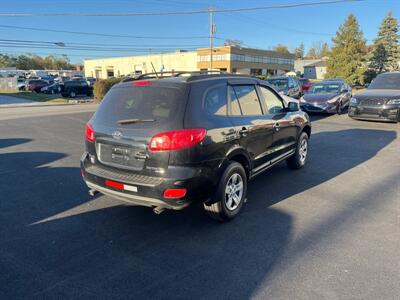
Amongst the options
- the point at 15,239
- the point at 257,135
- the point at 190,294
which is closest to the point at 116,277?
the point at 190,294

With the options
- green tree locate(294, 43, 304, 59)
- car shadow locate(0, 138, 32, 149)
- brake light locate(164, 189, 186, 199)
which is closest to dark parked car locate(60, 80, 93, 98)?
car shadow locate(0, 138, 32, 149)

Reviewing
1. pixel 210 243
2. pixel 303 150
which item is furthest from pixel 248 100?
pixel 303 150

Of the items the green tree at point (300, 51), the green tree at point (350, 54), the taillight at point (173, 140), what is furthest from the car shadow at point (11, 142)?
the green tree at point (300, 51)

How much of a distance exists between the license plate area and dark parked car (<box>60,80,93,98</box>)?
1095 inches

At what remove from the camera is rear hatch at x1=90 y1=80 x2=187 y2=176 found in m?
3.38

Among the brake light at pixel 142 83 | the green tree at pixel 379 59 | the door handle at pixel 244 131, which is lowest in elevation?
the door handle at pixel 244 131

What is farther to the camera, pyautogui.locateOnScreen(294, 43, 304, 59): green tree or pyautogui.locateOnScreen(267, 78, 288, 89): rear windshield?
pyautogui.locateOnScreen(294, 43, 304, 59): green tree

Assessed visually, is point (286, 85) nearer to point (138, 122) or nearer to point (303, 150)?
point (303, 150)

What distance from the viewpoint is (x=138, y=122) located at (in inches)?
138

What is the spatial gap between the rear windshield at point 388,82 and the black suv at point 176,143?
10.7 meters

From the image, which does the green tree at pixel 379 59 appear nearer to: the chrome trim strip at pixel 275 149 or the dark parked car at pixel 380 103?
the dark parked car at pixel 380 103

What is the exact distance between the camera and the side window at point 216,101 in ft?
12.1

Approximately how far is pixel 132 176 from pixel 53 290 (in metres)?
1.35

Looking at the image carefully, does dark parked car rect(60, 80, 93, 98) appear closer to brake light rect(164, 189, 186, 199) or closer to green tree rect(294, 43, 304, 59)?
brake light rect(164, 189, 186, 199)
